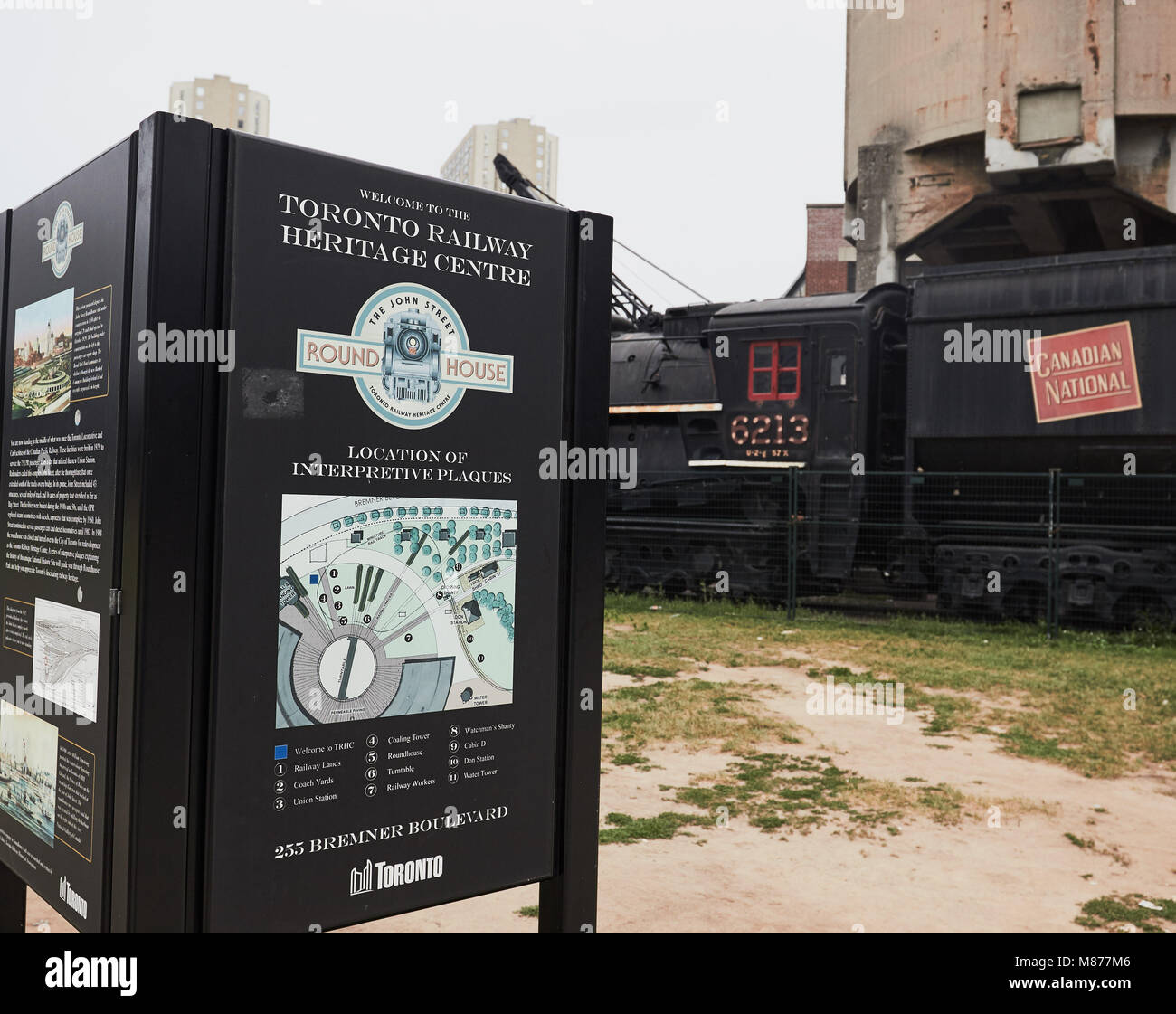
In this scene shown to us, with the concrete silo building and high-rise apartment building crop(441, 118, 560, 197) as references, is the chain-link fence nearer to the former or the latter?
the concrete silo building

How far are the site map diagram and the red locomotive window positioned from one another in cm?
1364

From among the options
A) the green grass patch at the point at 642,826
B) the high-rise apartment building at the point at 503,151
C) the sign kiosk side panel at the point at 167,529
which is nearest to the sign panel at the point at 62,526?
the sign kiosk side panel at the point at 167,529

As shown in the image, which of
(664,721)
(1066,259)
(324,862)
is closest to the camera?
(324,862)

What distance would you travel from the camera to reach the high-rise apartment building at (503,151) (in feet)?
133

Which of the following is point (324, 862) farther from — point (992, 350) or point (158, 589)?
point (992, 350)

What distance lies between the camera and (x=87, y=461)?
2.90 meters

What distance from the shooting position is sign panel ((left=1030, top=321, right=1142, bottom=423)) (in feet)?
44.7

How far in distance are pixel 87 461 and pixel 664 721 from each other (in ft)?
20.8

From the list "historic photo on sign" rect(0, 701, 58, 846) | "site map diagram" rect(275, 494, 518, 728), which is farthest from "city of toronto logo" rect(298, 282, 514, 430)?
"historic photo on sign" rect(0, 701, 58, 846)

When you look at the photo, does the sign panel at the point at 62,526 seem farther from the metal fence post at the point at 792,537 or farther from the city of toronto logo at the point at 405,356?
the metal fence post at the point at 792,537

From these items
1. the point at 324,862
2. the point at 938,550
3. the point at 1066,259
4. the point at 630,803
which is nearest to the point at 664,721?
the point at 630,803

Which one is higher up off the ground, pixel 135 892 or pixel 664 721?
pixel 135 892

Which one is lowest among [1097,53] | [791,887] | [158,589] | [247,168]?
[791,887]

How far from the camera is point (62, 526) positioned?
3074 millimetres
